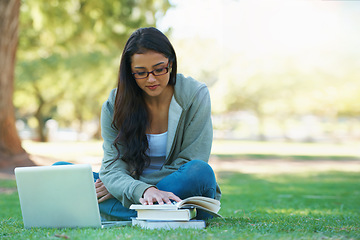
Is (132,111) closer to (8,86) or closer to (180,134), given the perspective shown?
(180,134)

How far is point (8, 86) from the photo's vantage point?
9992mm

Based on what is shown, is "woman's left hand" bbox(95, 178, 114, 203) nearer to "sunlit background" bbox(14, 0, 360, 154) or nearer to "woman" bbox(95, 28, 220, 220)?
"woman" bbox(95, 28, 220, 220)

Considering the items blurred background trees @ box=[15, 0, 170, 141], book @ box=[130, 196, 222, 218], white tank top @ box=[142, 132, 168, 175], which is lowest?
book @ box=[130, 196, 222, 218]

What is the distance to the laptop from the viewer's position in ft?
8.96

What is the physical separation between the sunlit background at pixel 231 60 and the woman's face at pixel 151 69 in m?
8.04

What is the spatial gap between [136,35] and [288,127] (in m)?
45.4

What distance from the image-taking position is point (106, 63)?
17328mm

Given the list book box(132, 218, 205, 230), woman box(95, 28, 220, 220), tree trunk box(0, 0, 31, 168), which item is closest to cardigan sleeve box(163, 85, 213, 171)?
woman box(95, 28, 220, 220)

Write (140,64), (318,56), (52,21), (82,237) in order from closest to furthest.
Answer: (82,237), (140,64), (52,21), (318,56)

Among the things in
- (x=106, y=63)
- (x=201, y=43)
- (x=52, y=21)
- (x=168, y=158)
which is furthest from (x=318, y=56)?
(x=168, y=158)

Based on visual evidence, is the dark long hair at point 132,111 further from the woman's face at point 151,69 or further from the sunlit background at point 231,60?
the sunlit background at point 231,60

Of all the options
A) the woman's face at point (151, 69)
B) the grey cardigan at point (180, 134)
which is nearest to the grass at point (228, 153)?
the grey cardigan at point (180, 134)

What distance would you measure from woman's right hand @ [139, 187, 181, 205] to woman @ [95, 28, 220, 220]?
145 mm

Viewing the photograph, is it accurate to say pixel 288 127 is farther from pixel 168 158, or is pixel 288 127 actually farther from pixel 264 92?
pixel 168 158
